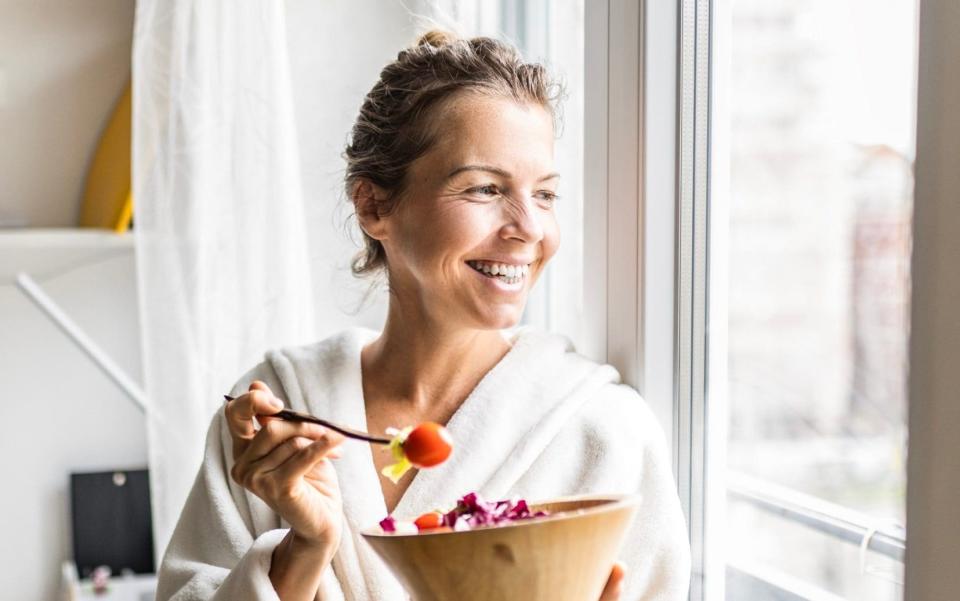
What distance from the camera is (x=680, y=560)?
1.09 metres

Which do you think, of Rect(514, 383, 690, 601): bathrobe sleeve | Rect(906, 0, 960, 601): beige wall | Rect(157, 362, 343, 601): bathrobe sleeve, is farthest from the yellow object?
Rect(906, 0, 960, 601): beige wall

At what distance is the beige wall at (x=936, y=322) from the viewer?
0.72 meters

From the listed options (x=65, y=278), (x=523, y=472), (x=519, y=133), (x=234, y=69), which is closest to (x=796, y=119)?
(x=519, y=133)

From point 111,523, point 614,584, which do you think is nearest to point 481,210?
point 614,584

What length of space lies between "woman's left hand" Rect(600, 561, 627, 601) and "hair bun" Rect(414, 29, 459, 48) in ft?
2.03

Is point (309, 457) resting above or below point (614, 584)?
above

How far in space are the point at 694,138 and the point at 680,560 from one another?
0.47m

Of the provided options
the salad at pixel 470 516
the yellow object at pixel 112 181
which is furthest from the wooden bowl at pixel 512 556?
the yellow object at pixel 112 181

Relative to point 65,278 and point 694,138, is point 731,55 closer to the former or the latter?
point 694,138

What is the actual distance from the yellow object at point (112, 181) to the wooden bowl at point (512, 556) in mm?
1555

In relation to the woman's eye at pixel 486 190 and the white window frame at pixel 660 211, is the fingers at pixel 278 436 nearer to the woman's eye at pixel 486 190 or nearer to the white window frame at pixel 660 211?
the woman's eye at pixel 486 190

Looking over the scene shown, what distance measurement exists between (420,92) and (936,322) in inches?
23.8

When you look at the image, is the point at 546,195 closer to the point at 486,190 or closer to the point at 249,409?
the point at 486,190

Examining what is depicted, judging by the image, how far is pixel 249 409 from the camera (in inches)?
36.0
